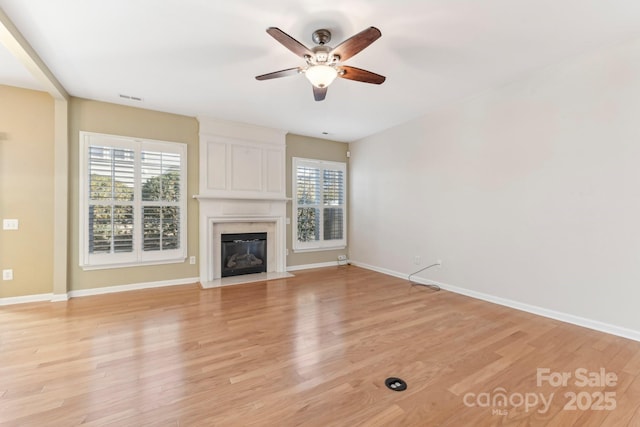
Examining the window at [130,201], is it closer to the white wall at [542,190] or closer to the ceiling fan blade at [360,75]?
the ceiling fan blade at [360,75]

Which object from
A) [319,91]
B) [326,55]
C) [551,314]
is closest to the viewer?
[326,55]

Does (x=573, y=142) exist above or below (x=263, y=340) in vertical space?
above

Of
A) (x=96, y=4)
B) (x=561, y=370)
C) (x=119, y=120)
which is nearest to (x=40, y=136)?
(x=119, y=120)

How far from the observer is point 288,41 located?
2088 mm

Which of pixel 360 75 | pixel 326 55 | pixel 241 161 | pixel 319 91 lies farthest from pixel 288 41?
pixel 241 161

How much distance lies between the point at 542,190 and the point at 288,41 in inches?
123

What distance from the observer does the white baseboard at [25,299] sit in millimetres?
3404

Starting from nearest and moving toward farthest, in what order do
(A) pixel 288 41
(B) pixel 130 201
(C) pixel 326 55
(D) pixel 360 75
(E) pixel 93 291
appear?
(A) pixel 288 41, (C) pixel 326 55, (D) pixel 360 75, (E) pixel 93 291, (B) pixel 130 201

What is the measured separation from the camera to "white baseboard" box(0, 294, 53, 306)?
11.2ft

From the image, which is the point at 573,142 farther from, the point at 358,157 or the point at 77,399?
the point at 77,399

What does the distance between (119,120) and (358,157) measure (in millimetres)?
4292

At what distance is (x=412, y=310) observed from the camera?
324 centimetres

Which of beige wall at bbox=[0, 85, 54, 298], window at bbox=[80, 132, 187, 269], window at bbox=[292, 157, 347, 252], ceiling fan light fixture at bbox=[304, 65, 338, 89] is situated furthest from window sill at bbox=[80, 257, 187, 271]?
ceiling fan light fixture at bbox=[304, 65, 338, 89]

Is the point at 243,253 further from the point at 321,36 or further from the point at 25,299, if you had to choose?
the point at 321,36
